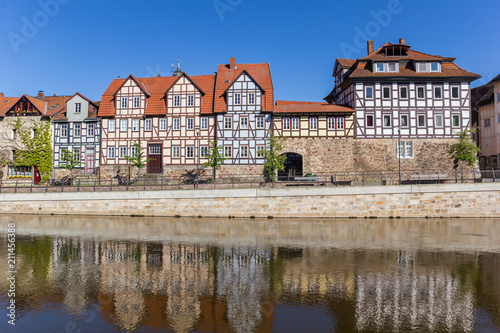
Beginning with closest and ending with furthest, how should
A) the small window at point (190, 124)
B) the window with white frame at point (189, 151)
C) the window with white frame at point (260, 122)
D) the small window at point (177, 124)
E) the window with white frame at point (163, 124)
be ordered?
the window with white frame at point (260, 122)
the window with white frame at point (189, 151)
the small window at point (190, 124)
the small window at point (177, 124)
the window with white frame at point (163, 124)

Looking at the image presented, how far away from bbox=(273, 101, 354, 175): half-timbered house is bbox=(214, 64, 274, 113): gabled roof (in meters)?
1.84

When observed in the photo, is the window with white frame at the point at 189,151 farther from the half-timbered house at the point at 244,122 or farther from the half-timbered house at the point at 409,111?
the half-timbered house at the point at 409,111

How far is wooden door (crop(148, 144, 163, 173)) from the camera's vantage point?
3969 cm

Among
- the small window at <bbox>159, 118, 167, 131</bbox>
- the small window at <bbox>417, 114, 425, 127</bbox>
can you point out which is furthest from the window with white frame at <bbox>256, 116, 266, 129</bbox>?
the small window at <bbox>417, 114, 425, 127</bbox>

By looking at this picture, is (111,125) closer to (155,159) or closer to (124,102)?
(124,102)

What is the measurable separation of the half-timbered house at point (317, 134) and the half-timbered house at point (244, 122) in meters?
1.75

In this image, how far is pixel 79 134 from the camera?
4159cm

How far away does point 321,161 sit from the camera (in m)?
37.9

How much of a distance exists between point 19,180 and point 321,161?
3446 cm

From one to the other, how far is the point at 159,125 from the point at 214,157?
27.1 feet

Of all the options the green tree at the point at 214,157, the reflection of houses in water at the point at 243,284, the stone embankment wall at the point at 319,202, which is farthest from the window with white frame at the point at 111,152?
the reflection of houses in water at the point at 243,284

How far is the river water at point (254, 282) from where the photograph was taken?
780 centimetres

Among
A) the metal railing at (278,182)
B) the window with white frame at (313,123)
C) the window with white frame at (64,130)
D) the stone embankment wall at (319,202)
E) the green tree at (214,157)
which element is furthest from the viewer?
the window with white frame at (64,130)

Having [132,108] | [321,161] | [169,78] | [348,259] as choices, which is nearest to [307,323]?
[348,259]
